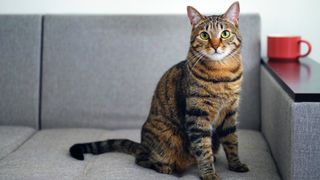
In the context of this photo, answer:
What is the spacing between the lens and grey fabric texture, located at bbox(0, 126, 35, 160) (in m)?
1.81

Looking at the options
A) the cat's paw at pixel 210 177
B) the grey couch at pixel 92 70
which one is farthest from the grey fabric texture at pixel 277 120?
the cat's paw at pixel 210 177

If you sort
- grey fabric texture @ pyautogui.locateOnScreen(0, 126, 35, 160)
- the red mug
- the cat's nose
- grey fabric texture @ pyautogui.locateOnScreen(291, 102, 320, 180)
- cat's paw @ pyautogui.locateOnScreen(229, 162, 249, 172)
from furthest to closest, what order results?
1. the red mug
2. grey fabric texture @ pyautogui.locateOnScreen(0, 126, 35, 160)
3. cat's paw @ pyautogui.locateOnScreen(229, 162, 249, 172)
4. the cat's nose
5. grey fabric texture @ pyautogui.locateOnScreen(291, 102, 320, 180)

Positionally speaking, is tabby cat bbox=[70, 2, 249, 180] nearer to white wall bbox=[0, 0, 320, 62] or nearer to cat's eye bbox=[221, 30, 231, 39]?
cat's eye bbox=[221, 30, 231, 39]

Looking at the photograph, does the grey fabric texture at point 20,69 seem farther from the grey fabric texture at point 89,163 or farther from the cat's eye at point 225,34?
the cat's eye at point 225,34

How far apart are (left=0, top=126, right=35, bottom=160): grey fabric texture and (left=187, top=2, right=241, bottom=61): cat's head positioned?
0.88m

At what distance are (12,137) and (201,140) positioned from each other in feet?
2.93

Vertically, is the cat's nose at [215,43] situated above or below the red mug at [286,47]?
above

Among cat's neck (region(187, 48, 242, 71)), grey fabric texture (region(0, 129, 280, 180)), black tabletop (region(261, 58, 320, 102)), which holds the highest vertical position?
cat's neck (region(187, 48, 242, 71))

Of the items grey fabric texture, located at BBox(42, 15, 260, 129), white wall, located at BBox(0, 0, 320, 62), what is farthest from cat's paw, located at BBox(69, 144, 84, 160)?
white wall, located at BBox(0, 0, 320, 62)

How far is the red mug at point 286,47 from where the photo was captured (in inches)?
81.3

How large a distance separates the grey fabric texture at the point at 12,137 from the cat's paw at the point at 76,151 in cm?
28

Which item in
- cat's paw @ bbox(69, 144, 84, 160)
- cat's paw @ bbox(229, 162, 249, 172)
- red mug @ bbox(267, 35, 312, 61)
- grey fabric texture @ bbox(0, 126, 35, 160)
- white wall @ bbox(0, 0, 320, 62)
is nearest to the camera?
cat's paw @ bbox(229, 162, 249, 172)

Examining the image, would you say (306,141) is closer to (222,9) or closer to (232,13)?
(232,13)

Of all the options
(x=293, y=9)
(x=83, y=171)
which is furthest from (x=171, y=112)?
(x=293, y=9)
